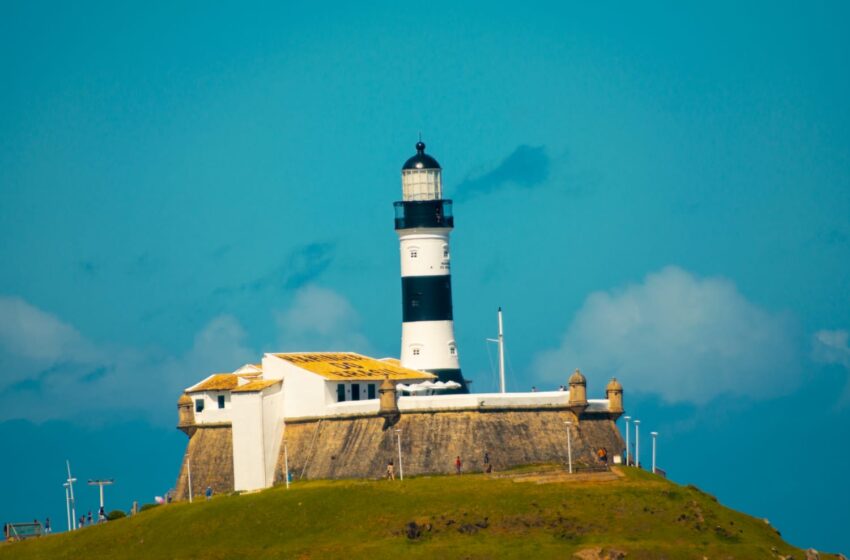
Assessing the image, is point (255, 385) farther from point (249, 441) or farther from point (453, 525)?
point (453, 525)

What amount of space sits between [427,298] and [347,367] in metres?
6.27

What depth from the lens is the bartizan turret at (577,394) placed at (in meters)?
115

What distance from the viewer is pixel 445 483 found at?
108 metres

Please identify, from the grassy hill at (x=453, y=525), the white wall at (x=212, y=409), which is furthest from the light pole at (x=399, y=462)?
the white wall at (x=212, y=409)

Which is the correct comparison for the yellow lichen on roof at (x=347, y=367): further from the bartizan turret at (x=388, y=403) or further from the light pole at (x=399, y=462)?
the light pole at (x=399, y=462)

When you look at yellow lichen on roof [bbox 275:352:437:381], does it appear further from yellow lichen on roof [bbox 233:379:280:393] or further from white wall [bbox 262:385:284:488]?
white wall [bbox 262:385:284:488]

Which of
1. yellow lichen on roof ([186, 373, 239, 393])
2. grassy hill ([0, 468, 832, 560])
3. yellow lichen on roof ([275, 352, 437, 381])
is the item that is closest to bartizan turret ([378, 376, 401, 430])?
yellow lichen on roof ([275, 352, 437, 381])

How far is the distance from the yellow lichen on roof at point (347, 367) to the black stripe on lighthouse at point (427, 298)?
3.30m

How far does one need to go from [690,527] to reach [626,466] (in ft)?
36.1

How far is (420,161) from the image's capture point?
12494 centimetres

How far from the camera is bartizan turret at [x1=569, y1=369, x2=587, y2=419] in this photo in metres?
115

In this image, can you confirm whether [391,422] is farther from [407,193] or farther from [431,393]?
[407,193]

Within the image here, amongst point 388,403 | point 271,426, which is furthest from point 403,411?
point 271,426

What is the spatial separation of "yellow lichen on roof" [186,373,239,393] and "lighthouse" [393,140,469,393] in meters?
10.6
